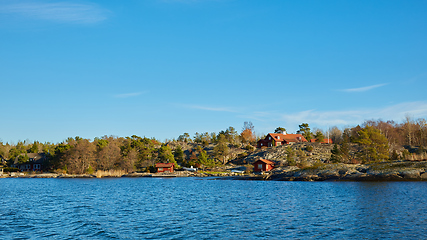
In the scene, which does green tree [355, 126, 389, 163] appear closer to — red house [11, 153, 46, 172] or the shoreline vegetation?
the shoreline vegetation

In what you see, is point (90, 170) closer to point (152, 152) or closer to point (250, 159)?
point (152, 152)

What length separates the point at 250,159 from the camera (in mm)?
129000

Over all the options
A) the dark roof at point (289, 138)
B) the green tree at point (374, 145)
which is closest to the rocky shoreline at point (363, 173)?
the green tree at point (374, 145)

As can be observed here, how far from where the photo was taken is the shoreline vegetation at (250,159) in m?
79.3

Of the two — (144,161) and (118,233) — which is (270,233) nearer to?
(118,233)

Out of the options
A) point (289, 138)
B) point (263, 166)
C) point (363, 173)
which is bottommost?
point (363, 173)

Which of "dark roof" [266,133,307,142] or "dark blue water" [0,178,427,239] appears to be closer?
"dark blue water" [0,178,427,239]

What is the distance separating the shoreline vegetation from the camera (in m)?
79.3

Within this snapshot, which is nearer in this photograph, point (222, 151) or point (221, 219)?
point (221, 219)

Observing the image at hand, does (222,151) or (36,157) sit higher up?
(36,157)

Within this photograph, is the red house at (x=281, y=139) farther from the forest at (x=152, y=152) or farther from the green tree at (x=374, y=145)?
the green tree at (x=374, y=145)

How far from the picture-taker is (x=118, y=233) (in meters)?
23.1

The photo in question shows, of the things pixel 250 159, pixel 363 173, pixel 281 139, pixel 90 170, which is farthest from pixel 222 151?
pixel 363 173

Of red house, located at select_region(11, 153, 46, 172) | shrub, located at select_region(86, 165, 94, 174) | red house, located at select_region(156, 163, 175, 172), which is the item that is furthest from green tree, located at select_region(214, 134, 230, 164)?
red house, located at select_region(11, 153, 46, 172)
